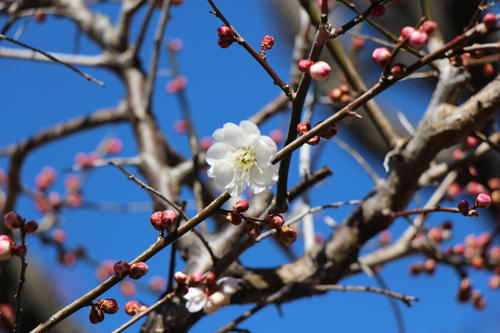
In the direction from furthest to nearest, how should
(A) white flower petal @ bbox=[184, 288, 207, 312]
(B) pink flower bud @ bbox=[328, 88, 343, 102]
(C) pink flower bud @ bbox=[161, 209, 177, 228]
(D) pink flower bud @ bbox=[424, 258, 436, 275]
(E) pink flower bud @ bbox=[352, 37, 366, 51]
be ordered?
(D) pink flower bud @ bbox=[424, 258, 436, 275] → (E) pink flower bud @ bbox=[352, 37, 366, 51] → (B) pink flower bud @ bbox=[328, 88, 343, 102] → (A) white flower petal @ bbox=[184, 288, 207, 312] → (C) pink flower bud @ bbox=[161, 209, 177, 228]

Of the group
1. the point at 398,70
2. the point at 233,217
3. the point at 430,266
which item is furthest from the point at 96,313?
the point at 430,266

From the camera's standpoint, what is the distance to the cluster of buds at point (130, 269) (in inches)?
35.4

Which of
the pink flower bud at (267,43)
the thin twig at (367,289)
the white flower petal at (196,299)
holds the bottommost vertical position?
the thin twig at (367,289)

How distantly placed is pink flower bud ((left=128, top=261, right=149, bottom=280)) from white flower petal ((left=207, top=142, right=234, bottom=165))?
0.24m

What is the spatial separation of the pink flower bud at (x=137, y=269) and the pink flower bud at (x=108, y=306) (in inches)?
3.1

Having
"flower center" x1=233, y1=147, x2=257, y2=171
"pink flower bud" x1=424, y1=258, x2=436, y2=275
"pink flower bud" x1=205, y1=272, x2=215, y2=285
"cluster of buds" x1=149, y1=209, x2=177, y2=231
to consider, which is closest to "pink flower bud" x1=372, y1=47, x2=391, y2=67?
"flower center" x1=233, y1=147, x2=257, y2=171

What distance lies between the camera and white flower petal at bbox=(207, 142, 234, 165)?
108 centimetres

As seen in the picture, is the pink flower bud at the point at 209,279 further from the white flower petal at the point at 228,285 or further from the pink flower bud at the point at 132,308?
the pink flower bud at the point at 132,308

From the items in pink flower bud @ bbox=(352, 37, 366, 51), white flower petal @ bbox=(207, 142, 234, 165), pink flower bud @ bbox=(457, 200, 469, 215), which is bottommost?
pink flower bud @ bbox=(457, 200, 469, 215)

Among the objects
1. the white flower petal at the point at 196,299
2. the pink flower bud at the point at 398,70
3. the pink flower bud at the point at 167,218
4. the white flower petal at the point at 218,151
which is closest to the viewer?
the pink flower bud at the point at 398,70

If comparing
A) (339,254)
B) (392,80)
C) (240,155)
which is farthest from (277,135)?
(392,80)

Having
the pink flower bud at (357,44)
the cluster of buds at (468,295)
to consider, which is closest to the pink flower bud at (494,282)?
the cluster of buds at (468,295)

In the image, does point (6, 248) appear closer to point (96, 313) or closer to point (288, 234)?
point (96, 313)

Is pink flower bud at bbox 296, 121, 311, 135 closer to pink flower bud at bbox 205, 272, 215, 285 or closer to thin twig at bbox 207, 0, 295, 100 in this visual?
thin twig at bbox 207, 0, 295, 100
